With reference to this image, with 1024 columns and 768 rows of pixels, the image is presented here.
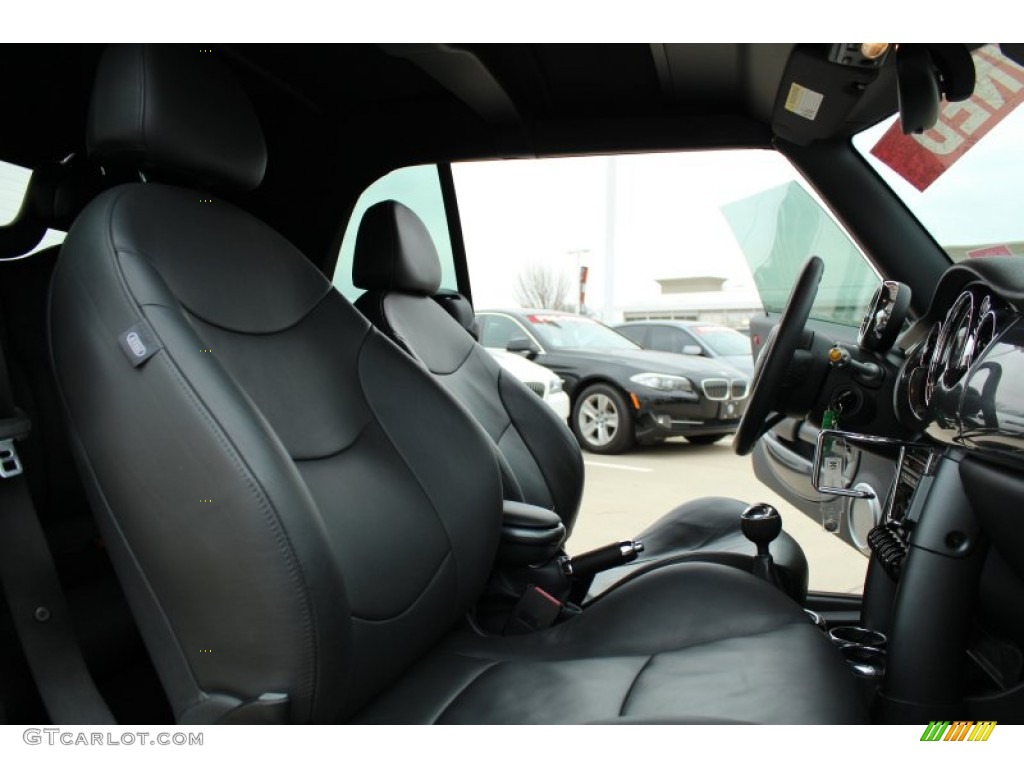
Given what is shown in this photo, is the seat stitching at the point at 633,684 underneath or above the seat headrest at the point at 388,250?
underneath

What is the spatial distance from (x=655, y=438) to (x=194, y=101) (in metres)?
3.92

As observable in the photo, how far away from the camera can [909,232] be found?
1.65 m

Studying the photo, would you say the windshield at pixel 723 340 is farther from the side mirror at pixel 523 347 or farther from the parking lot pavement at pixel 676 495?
the side mirror at pixel 523 347

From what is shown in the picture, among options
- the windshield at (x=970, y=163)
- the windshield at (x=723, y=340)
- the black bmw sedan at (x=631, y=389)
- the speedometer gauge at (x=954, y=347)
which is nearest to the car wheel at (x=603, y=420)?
the black bmw sedan at (x=631, y=389)

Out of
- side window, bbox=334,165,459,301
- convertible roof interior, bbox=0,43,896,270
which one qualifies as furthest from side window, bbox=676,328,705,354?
convertible roof interior, bbox=0,43,896,270

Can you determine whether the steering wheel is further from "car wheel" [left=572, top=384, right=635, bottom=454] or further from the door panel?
"car wheel" [left=572, top=384, right=635, bottom=454]

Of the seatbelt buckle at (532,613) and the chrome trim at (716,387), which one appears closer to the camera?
the seatbelt buckle at (532,613)

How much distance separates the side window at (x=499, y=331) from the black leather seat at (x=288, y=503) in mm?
4038

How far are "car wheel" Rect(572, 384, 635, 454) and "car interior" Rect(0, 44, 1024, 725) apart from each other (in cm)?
281

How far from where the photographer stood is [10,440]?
3.45 feet

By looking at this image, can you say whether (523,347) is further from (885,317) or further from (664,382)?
(885,317)

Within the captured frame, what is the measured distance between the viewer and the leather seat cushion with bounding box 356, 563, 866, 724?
941 millimetres

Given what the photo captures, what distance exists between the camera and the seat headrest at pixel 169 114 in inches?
38.4
